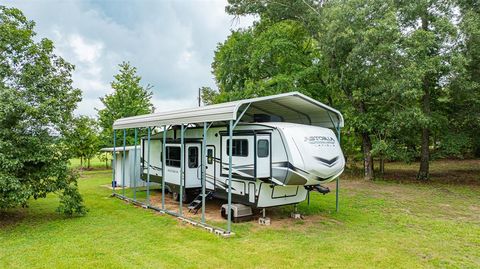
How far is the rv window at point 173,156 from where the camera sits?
34.7 ft

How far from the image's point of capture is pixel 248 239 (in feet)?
23.0

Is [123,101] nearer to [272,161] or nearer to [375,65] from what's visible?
[375,65]

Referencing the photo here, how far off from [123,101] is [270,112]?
1385 cm

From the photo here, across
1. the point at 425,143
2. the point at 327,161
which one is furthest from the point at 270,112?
the point at 425,143

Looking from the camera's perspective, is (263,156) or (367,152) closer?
(263,156)

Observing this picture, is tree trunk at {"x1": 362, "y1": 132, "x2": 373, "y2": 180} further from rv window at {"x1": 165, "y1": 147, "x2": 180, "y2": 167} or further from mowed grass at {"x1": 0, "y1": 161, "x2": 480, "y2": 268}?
rv window at {"x1": 165, "y1": 147, "x2": 180, "y2": 167}

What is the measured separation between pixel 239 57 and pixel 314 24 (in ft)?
14.4

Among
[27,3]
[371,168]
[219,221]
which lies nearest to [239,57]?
[371,168]

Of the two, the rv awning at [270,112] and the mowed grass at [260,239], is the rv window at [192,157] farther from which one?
the mowed grass at [260,239]

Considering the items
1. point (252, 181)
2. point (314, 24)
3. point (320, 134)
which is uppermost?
point (314, 24)

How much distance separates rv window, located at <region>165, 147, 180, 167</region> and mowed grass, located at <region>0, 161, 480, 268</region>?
1749 millimetres

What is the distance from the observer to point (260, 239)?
23.0 feet

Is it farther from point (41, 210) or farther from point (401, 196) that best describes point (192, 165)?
point (401, 196)

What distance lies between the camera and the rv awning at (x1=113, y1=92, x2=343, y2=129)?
7906mm
